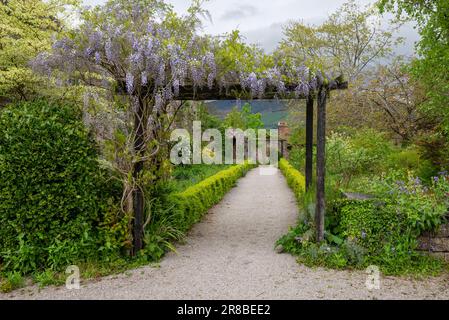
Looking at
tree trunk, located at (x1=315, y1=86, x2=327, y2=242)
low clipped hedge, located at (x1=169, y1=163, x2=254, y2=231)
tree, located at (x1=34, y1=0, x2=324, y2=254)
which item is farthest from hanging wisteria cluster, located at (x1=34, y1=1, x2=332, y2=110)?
low clipped hedge, located at (x1=169, y1=163, x2=254, y2=231)

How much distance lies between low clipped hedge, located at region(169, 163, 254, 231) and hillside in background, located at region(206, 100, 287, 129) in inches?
67.8

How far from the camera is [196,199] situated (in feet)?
24.3

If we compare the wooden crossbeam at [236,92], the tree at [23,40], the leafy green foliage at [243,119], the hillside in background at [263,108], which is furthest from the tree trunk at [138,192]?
the leafy green foliage at [243,119]

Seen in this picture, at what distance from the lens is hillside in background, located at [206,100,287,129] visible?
5.93m

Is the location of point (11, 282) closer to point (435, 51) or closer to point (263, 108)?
point (263, 108)

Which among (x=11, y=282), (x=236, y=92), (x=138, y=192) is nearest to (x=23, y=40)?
(x=138, y=192)

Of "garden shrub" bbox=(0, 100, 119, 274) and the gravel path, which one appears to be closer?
the gravel path

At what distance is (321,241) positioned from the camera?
5.23 m

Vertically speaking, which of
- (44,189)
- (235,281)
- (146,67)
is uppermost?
(146,67)

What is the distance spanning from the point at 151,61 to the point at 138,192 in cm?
167

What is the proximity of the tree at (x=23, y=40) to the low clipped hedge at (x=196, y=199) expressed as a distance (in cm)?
394

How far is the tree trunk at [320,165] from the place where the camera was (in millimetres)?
5141

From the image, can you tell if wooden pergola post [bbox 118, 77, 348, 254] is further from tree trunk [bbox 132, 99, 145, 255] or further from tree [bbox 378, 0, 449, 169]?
tree [bbox 378, 0, 449, 169]

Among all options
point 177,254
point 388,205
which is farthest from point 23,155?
point 388,205
